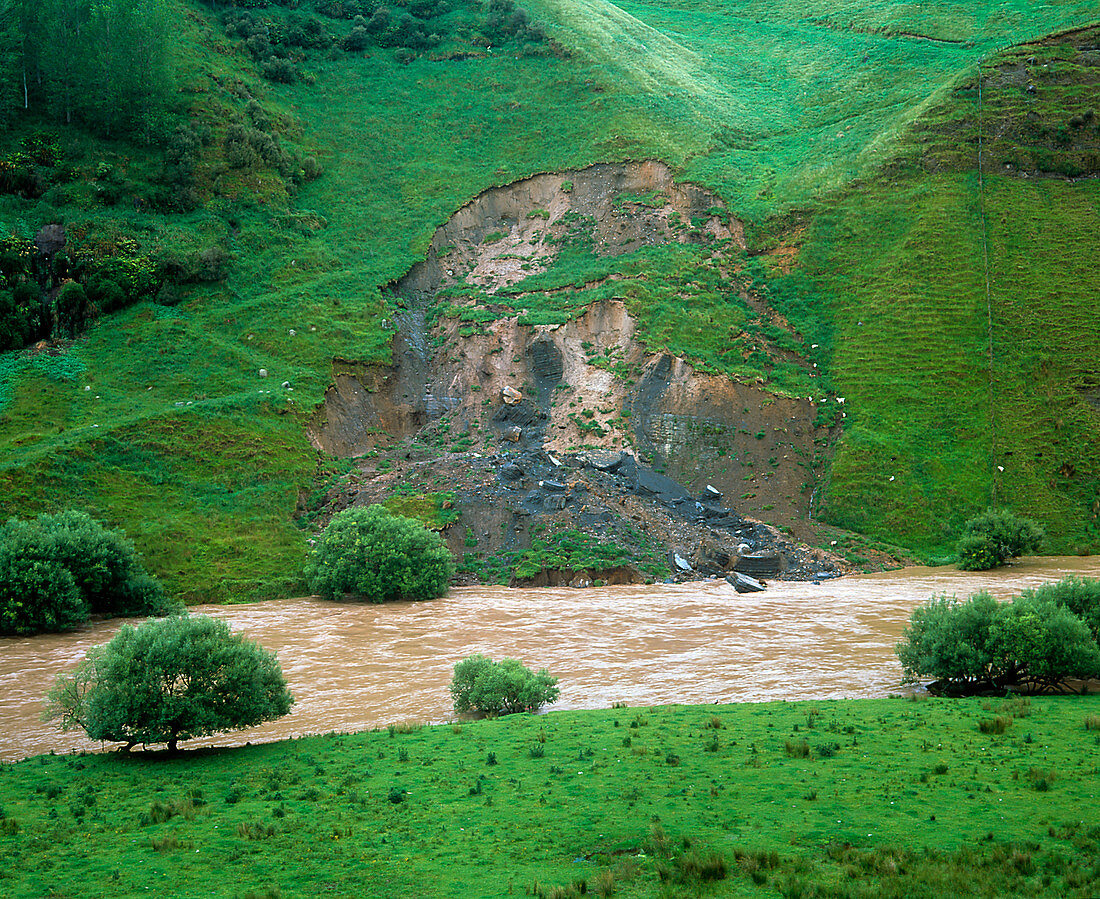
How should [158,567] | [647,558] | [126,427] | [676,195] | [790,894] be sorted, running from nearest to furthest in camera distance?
1. [790,894]
2. [158,567]
3. [647,558]
4. [126,427]
5. [676,195]

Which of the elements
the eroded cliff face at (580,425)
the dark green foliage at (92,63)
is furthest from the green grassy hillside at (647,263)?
the dark green foliage at (92,63)

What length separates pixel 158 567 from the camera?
37875mm

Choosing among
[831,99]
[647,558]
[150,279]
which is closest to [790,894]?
[647,558]

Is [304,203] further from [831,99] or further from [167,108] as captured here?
[831,99]

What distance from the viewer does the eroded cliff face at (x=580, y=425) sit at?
1708 inches

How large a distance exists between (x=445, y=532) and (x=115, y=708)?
83.8 ft

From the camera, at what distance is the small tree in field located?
18.0m

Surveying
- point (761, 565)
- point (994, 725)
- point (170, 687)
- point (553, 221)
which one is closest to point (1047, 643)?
point (994, 725)

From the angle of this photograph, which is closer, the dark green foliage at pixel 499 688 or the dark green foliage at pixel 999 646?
the dark green foliage at pixel 999 646

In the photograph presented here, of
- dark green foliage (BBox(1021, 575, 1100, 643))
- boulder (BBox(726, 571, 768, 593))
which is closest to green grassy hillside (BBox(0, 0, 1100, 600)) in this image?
boulder (BBox(726, 571, 768, 593))

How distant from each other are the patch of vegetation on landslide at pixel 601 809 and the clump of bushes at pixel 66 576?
50.4 feet

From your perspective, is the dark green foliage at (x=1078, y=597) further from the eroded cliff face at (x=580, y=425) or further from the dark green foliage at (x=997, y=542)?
the eroded cliff face at (x=580, y=425)

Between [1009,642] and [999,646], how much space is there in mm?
314

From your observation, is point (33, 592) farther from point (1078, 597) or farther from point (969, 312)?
point (969, 312)
